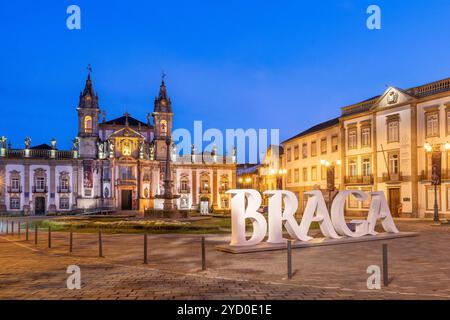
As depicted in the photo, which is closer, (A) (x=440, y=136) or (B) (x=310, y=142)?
(A) (x=440, y=136)

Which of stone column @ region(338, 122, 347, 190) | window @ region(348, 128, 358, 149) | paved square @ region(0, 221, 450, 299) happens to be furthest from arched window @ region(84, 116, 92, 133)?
paved square @ region(0, 221, 450, 299)

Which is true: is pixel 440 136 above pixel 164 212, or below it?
above

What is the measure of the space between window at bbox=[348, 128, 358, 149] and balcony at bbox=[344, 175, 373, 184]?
306 centimetres

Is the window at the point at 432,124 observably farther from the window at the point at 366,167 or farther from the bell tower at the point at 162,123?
the bell tower at the point at 162,123

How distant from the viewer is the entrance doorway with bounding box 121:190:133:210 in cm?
6356

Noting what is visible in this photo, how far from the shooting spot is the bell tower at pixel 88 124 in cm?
6344

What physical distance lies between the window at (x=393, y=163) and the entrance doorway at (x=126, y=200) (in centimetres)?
3827

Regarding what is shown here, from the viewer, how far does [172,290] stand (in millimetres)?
8555

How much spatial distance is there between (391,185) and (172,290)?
3389cm

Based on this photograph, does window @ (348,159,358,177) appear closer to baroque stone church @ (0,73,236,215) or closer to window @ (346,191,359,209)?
window @ (346,191,359,209)

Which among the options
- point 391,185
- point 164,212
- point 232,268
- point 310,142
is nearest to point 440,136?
point 391,185

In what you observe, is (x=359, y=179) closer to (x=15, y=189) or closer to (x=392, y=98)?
(x=392, y=98)

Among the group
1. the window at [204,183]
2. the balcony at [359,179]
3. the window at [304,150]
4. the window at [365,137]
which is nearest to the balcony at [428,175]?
the balcony at [359,179]

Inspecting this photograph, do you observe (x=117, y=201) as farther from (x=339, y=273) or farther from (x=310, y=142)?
(x=339, y=273)
